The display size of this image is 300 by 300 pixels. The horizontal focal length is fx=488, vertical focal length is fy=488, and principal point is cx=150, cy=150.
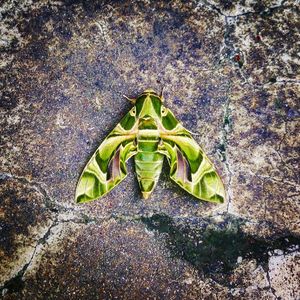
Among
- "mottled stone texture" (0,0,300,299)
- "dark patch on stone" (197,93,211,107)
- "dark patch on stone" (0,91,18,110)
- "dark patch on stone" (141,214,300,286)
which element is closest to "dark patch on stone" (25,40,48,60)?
"mottled stone texture" (0,0,300,299)

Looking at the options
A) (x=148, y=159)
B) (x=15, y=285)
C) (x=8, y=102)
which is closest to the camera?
(x=148, y=159)

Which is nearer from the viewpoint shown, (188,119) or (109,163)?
(109,163)

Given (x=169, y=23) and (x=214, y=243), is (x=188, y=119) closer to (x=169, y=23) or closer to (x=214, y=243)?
(x=169, y=23)

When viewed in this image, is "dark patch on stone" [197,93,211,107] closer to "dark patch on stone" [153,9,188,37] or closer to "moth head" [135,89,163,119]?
"moth head" [135,89,163,119]

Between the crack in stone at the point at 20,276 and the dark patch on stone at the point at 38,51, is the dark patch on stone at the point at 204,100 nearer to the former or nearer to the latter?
the dark patch on stone at the point at 38,51

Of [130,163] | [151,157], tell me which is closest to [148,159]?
[151,157]
